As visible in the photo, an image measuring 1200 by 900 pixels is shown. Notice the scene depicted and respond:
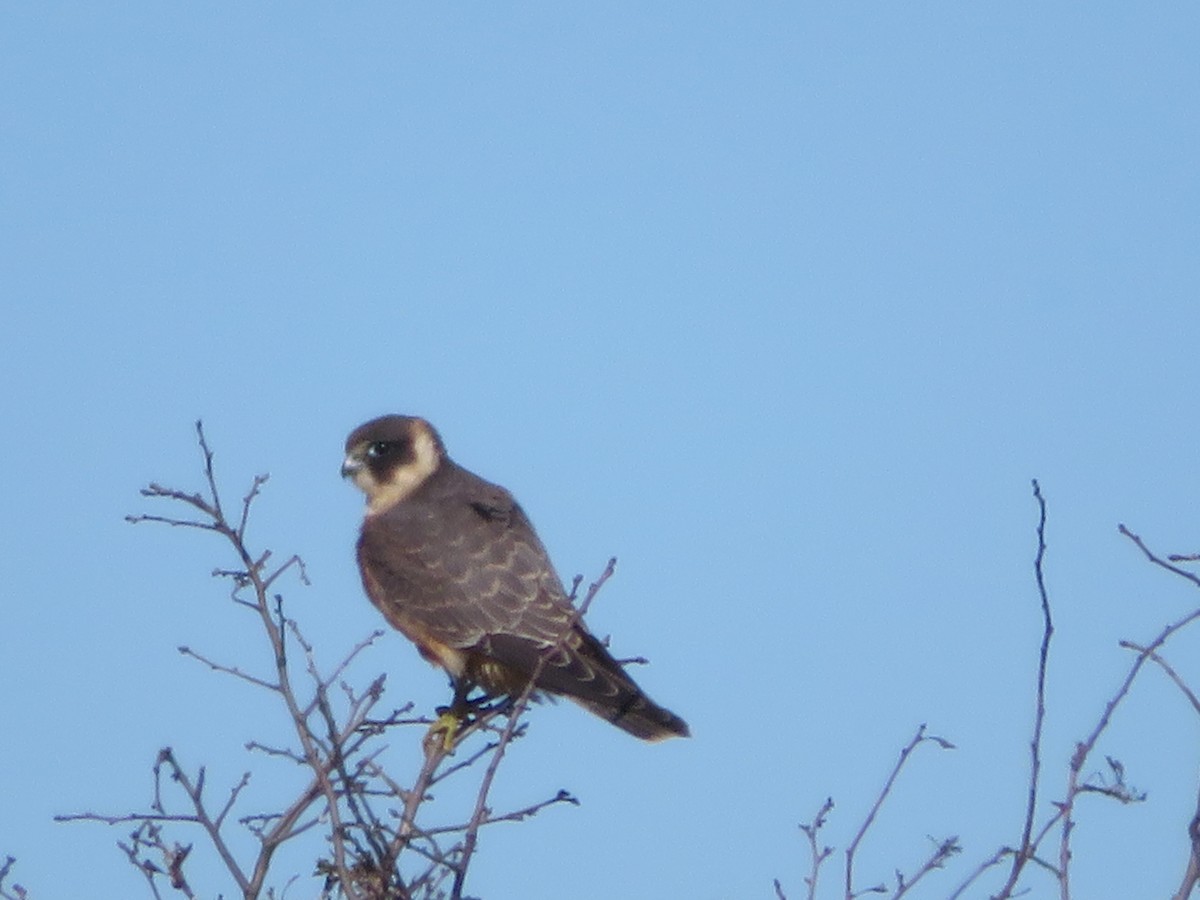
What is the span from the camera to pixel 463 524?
6.65 meters

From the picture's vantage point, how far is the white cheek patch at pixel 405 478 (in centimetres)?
705

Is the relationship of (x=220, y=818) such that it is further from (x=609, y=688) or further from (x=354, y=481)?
(x=354, y=481)

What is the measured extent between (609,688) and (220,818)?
83.3 inches

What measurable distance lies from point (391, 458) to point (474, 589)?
1068mm

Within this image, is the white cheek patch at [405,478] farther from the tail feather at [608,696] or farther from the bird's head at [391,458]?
the tail feather at [608,696]

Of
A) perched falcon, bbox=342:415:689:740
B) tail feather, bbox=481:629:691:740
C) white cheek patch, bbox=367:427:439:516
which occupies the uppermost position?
white cheek patch, bbox=367:427:439:516

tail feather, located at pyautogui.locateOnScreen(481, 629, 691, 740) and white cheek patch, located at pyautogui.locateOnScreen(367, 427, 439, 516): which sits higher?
white cheek patch, located at pyautogui.locateOnScreen(367, 427, 439, 516)

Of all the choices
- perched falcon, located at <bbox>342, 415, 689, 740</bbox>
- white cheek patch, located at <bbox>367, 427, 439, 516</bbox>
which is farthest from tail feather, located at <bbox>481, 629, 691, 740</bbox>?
white cheek patch, located at <bbox>367, 427, 439, 516</bbox>

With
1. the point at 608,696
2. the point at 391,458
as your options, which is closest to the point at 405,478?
the point at 391,458

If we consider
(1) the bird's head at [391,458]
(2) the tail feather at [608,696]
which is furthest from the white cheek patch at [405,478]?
(2) the tail feather at [608,696]

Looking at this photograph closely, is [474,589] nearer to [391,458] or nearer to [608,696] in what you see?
[608,696]

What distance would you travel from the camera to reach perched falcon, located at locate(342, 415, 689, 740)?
5.80 meters

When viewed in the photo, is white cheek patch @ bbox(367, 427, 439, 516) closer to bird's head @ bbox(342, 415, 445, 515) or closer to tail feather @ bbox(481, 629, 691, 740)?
bird's head @ bbox(342, 415, 445, 515)

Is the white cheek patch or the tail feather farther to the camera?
the white cheek patch
